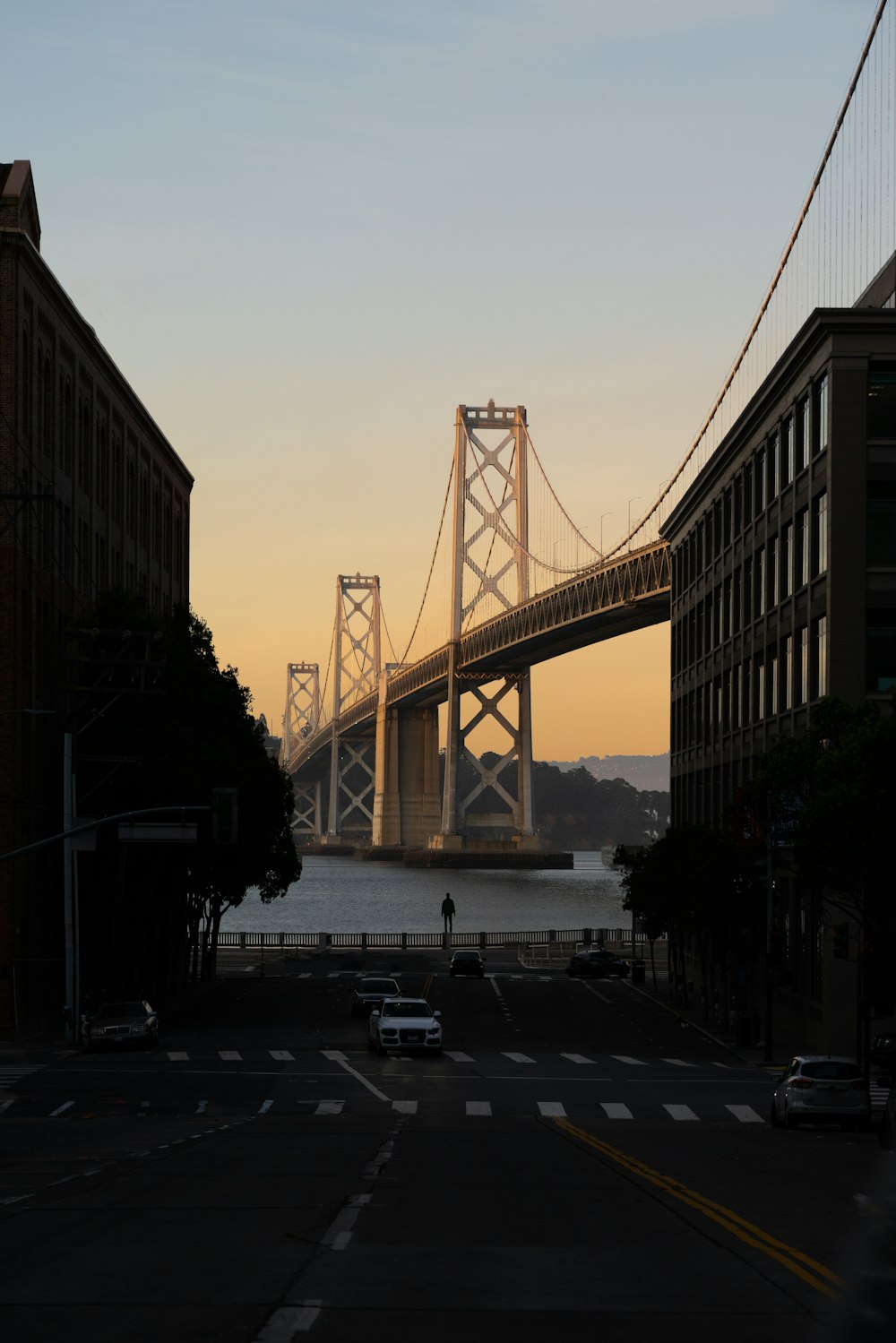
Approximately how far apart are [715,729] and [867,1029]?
33.9 m

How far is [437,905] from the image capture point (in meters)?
156

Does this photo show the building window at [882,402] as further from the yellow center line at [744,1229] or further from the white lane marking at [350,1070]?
the yellow center line at [744,1229]

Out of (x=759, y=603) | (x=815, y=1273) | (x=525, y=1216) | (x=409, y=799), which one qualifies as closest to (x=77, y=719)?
(x=759, y=603)

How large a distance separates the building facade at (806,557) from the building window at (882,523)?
4 cm

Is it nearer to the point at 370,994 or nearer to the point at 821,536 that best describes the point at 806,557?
the point at 821,536

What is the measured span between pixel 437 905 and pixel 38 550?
10359cm

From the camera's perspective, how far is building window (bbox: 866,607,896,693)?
50.1m

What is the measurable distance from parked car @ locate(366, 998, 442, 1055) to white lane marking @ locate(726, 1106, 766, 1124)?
1252 cm

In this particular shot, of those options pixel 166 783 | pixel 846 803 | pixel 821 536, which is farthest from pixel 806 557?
pixel 846 803

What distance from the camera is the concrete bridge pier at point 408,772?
185m

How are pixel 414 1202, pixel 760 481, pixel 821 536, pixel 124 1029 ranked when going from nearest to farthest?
pixel 414 1202, pixel 124 1029, pixel 821 536, pixel 760 481

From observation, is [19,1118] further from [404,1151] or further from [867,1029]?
[867,1029]

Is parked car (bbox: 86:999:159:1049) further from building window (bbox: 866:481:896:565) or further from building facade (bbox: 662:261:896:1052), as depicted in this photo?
building window (bbox: 866:481:896:565)

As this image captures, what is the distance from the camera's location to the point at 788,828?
134ft
